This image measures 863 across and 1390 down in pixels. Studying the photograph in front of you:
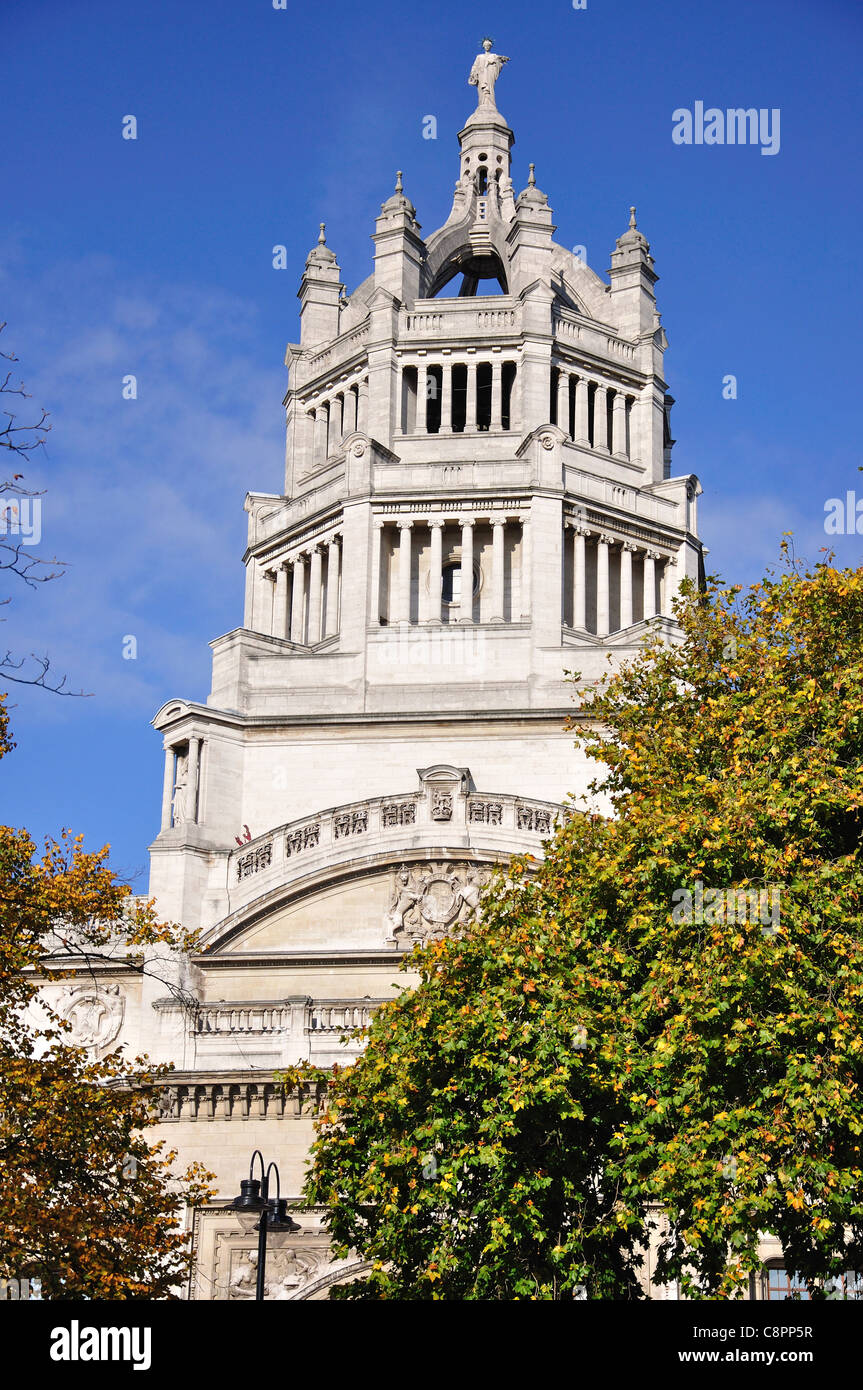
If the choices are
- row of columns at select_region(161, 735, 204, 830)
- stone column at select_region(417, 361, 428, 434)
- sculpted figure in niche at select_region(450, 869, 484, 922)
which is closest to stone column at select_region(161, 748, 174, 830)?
row of columns at select_region(161, 735, 204, 830)

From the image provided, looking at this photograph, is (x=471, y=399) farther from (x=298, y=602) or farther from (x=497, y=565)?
(x=298, y=602)

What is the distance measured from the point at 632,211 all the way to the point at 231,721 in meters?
32.3

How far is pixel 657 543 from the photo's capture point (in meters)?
60.4

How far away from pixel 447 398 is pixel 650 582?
10.2 m

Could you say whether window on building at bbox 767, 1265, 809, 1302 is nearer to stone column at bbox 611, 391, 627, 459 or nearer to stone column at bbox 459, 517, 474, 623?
stone column at bbox 459, 517, 474, 623

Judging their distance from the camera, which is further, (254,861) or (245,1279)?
(254,861)

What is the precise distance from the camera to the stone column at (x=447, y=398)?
6075 centimetres

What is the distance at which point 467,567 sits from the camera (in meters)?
57.1

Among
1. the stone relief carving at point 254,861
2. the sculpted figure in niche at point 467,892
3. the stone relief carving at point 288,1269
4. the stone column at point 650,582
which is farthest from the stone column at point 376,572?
the stone relief carving at point 288,1269

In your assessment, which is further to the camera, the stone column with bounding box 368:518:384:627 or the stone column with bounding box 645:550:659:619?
the stone column with bounding box 645:550:659:619

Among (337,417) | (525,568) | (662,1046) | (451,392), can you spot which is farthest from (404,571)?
(662,1046)

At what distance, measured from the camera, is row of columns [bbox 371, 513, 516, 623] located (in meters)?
57.0

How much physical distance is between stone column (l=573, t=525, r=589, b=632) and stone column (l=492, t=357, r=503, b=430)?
5.94 meters

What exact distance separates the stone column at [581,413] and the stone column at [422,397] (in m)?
5.64
